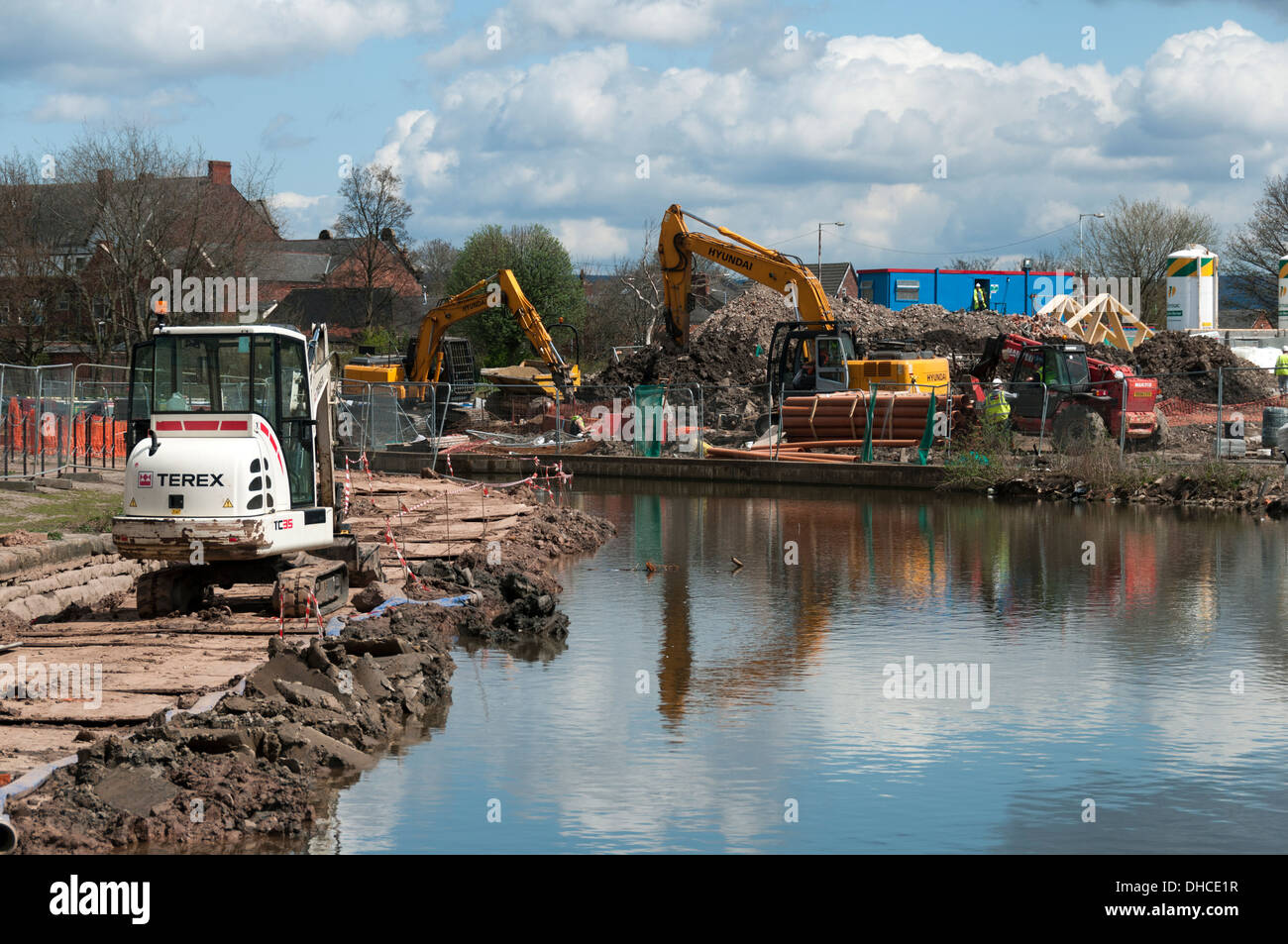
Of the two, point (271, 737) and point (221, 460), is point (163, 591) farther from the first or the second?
point (271, 737)

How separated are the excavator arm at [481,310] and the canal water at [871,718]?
2199cm

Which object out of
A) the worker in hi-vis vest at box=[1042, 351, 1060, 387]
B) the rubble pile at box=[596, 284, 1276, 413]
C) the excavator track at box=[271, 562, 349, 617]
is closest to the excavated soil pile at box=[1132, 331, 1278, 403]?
the rubble pile at box=[596, 284, 1276, 413]

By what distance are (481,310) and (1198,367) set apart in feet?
74.3

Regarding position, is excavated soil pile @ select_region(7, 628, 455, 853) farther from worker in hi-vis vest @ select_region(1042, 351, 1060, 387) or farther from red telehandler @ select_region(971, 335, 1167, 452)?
worker in hi-vis vest @ select_region(1042, 351, 1060, 387)

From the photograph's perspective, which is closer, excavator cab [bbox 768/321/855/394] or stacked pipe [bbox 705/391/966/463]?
stacked pipe [bbox 705/391/966/463]

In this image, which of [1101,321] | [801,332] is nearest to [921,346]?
[1101,321]

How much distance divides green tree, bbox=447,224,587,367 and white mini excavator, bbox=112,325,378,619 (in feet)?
188

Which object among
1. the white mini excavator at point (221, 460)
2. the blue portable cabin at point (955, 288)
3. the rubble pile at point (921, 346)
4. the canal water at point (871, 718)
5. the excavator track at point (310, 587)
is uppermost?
the blue portable cabin at point (955, 288)

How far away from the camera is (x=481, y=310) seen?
4231cm

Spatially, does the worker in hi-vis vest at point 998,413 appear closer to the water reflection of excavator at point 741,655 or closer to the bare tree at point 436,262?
the water reflection of excavator at point 741,655

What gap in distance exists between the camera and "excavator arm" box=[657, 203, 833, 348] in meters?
37.2

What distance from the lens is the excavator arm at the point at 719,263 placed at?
3716cm

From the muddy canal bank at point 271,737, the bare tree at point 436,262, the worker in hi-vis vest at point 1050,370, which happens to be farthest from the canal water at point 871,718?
the bare tree at point 436,262
